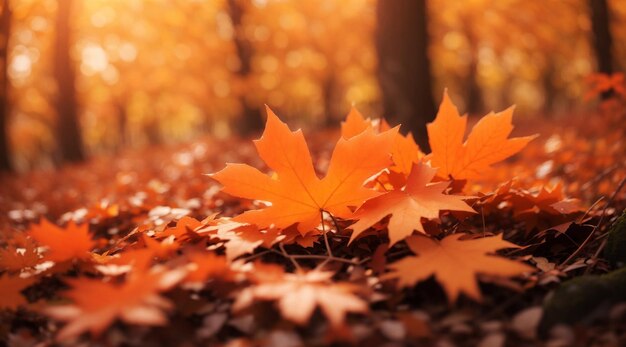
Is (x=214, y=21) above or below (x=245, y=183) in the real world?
above

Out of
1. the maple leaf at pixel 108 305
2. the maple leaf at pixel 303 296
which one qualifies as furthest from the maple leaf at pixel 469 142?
the maple leaf at pixel 108 305

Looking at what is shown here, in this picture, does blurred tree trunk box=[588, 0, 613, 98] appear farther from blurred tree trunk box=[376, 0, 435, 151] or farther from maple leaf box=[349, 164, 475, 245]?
maple leaf box=[349, 164, 475, 245]

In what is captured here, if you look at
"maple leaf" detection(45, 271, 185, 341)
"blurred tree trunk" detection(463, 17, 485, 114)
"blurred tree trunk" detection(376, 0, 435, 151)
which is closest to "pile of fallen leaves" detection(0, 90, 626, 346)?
"maple leaf" detection(45, 271, 185, 341)

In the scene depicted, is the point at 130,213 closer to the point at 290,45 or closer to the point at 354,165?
the point at 354,165

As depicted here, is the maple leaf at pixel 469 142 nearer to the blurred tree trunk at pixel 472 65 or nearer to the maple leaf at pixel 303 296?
the maple leaf at pixel 303 296

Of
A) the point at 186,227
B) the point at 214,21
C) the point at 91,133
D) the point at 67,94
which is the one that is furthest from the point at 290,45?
the point at 91,133

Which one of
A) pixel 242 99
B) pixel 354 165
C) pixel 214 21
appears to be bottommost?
pixel 354 165
